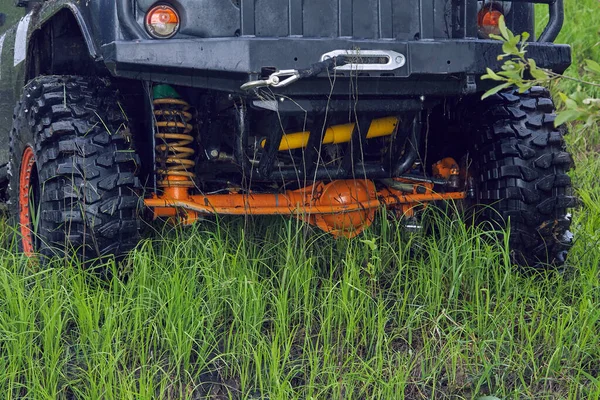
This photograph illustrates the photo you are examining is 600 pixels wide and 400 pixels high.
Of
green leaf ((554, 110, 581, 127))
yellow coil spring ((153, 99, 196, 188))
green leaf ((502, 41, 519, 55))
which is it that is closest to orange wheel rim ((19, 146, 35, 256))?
yellow coil spring ((153, 99, 196, 188))

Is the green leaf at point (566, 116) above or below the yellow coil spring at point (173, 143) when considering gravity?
above

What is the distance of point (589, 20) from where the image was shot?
7.36 metres

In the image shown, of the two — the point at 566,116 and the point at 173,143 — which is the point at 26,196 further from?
the point at 566,116

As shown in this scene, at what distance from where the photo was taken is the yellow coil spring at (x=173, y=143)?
371 centimetres

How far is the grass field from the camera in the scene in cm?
311

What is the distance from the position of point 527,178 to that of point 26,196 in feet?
6.70

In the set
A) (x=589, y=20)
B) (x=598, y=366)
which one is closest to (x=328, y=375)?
(x=598, y=366)

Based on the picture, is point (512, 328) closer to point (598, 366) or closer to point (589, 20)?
point (598, 366)

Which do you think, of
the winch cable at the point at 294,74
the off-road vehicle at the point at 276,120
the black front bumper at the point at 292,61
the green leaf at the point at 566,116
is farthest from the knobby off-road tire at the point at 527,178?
the green leaf at the point at 566,116

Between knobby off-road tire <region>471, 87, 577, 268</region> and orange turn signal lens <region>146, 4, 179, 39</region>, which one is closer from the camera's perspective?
orange turn signal lens <region>146, 4, 179, 39</region>

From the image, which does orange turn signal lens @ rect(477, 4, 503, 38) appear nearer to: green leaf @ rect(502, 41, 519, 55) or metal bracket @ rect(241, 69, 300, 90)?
metal bracket @ rect(241, 69, 300, 90)

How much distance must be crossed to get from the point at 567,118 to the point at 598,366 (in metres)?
1.25

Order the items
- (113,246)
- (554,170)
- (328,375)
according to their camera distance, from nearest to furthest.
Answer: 1. (328,375)
2. (113,246)
3. (554,170)

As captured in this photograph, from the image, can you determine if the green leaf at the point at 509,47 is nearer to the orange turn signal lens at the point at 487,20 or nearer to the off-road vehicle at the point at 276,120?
the off-road vehicle at the point at 276,120
